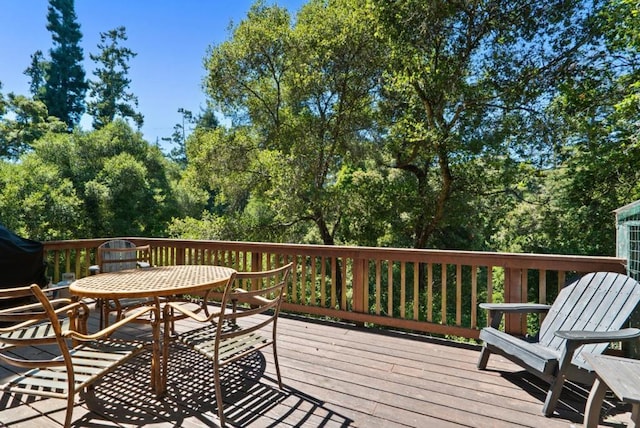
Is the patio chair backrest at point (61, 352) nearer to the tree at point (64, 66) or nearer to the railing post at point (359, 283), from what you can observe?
the railing post at point (359, 283)

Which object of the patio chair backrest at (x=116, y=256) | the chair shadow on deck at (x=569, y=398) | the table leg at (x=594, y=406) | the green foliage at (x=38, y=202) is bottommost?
the chair shadow on deck at (x=569, y=398)

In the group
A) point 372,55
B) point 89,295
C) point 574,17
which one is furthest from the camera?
point 372,55

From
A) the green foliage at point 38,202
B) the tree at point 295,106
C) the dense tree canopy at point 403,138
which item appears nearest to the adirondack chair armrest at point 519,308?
the dense tree canopy at point 403,138

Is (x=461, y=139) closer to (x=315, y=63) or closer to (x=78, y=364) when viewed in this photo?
(x=315, y=63)

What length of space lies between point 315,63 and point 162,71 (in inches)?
505

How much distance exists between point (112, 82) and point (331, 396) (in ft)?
93.1

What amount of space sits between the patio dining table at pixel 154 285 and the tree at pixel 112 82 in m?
25.3

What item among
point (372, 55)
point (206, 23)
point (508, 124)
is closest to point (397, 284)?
point (508, 124)

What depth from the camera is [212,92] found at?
415 inches

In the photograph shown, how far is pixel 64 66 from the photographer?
71.1 ft

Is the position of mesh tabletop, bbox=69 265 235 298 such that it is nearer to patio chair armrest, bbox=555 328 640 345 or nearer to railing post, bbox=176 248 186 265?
railing post, bbox=176 248 186 265

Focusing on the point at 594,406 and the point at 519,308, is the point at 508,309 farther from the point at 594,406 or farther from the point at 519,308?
the point at 594,406

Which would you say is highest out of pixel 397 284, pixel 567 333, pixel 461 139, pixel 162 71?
pixel 162 71

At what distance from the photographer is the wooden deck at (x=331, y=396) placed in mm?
1938
